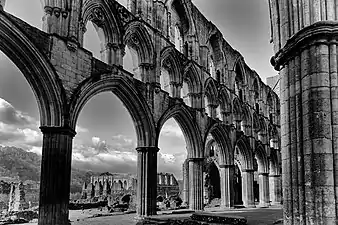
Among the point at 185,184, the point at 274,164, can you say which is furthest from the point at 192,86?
the point at 274,164

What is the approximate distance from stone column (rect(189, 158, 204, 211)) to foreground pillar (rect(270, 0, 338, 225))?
13170mm

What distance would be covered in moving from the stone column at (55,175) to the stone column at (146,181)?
4053mm

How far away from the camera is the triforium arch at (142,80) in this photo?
424 inches

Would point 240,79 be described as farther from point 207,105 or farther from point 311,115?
point 311,115

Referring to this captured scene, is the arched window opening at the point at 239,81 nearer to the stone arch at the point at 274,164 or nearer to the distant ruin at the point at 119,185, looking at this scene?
the stone arch at the point at 274,164

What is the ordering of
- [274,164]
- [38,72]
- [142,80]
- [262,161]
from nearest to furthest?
1. [38,72]
2. [142,80]
3. [262,161]
4. [274,164]

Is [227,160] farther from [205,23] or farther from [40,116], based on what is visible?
[40,116]

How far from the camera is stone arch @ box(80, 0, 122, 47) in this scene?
13234mm

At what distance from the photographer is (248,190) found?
2392cm

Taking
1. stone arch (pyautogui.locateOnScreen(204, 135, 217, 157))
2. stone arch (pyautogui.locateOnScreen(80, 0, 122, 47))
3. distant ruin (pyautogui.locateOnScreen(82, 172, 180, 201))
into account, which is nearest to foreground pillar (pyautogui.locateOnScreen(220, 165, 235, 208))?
stone arch (pyautogui.locateOnScreen(204, 135, 217, 157))

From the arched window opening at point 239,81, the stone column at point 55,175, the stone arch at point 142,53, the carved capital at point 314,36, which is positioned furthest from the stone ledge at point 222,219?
the arched window opening at point 239,81

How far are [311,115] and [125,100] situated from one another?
10.3 meters

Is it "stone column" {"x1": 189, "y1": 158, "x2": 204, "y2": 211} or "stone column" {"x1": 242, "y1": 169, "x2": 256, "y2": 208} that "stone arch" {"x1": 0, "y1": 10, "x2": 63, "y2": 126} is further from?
"stone column" {"x1": 242, "y1": 169, "x2": 256, "y2": 208}

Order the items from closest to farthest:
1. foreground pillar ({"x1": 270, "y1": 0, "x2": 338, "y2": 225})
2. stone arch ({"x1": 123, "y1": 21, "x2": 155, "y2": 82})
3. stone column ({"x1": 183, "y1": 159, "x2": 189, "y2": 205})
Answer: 1. foreground pillar ({"x1": 270, "y1": 0, "x2": 338, "y2": 225})
2. stone arch ({"x1": 123, "y1": 21, "x2": 155, "y2": 82})
3. stone column ({"x1": 183, "y1": 159, "x2": 189, "y2": 205})
